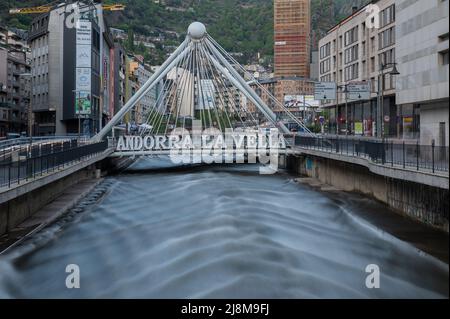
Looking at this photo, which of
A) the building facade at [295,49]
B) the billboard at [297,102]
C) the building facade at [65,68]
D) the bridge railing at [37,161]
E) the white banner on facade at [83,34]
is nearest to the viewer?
the bridge railing at [37,161]

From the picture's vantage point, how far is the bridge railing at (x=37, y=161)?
22.8m

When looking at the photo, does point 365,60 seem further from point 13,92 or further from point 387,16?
point 13,92

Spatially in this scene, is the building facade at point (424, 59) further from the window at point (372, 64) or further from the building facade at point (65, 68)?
the building facade at point (65, 68)

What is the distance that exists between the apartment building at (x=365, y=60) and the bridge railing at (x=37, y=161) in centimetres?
3299

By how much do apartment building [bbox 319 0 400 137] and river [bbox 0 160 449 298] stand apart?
32222 mm

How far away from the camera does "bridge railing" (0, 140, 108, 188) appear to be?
22814 mm

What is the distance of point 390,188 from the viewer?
3005 centimetres

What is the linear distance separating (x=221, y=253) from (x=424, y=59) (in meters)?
20.4

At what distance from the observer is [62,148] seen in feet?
114

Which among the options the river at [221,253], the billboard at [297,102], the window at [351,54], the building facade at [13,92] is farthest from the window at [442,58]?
the billboard at [297,102]

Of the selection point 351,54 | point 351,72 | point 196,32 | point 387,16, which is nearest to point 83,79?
point 196,32

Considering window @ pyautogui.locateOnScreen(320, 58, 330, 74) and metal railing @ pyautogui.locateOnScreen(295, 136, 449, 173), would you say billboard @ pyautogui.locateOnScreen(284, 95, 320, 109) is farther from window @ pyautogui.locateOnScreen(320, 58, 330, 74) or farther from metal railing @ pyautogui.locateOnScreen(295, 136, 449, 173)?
metal railing @ pyautogui.locateOnScreen(295, 136, 449, 173)

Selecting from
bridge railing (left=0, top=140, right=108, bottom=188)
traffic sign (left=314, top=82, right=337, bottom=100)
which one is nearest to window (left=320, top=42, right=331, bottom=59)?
traffic sign (left=314, top=82, right=337, bottom=100)

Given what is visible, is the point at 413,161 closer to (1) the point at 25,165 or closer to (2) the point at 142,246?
(2) the point at 142,246
